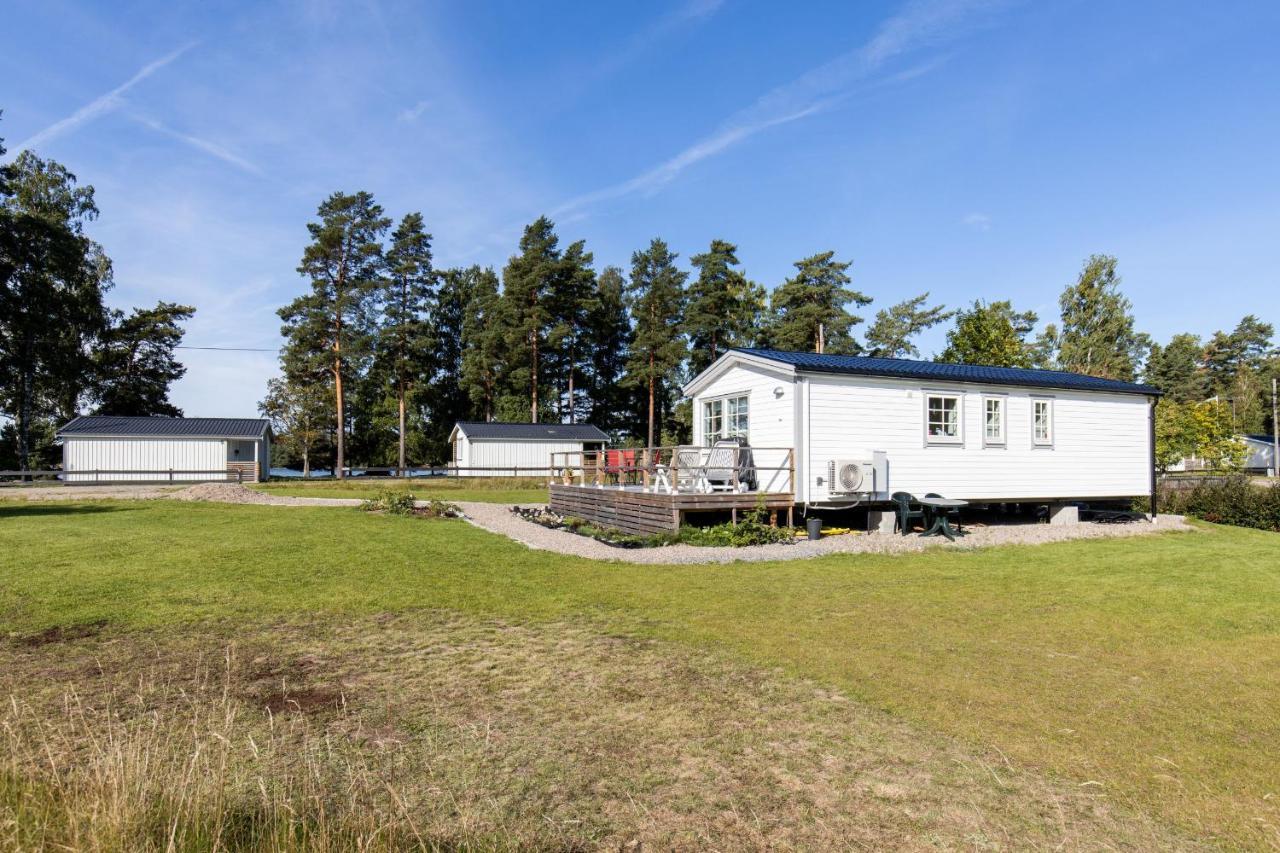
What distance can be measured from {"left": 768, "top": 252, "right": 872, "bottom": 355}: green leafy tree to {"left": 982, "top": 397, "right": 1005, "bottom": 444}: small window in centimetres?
2976

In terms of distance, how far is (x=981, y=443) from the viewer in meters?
16.1

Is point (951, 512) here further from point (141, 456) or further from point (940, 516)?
point (141, 456)

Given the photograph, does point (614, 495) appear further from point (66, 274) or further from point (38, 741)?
point (66, 274)

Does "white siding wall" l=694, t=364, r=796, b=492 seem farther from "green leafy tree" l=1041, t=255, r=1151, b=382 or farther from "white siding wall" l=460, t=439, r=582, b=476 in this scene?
"green leafy tree" l=1041, t=255, r=1151, b=382

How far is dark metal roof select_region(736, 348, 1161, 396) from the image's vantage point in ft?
48.1

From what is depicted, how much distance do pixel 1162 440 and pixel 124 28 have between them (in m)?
44.5

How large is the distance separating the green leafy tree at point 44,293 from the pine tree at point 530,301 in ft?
76.8

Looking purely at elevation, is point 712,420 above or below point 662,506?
above

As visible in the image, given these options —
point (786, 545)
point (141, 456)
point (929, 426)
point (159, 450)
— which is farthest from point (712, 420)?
point (141, 456)

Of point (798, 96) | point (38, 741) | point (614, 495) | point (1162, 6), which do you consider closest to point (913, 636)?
point (38, 741)

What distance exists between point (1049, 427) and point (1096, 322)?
3002 cm

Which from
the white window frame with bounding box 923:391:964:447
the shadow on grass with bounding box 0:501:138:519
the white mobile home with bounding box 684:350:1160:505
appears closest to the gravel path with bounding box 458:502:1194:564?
the white mobile home with bounding box 684:350:1160:505

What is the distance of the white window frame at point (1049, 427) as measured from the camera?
1670 cm

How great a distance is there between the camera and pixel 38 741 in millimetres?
3752
